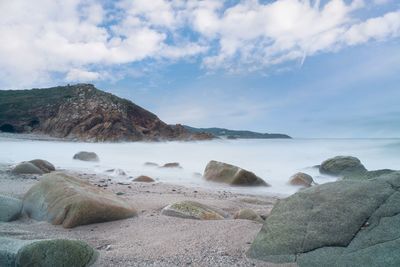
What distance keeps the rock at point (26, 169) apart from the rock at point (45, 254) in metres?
5.70


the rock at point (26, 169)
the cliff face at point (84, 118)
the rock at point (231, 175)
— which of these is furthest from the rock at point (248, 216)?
the cliff face at point (84, 118)

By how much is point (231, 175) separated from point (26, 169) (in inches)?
184

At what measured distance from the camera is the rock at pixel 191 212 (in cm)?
438

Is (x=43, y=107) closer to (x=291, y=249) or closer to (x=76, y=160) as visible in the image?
(x=76, y=160)

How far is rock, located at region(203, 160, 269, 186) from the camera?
8852mm

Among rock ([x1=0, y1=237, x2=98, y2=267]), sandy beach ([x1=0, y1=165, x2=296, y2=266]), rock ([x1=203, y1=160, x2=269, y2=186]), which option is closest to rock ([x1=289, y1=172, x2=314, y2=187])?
rock ([x1=203, y1=160, x2=269, y2=186])

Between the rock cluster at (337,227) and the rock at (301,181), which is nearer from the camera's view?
the rock cluster at (337,227)

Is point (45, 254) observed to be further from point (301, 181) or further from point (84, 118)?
point (84, 118)

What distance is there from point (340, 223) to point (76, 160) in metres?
12.2

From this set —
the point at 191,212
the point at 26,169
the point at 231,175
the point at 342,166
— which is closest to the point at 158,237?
the point at 191,212

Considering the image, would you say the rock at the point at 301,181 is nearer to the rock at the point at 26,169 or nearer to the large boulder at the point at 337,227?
the large boulder at the point at 337,227

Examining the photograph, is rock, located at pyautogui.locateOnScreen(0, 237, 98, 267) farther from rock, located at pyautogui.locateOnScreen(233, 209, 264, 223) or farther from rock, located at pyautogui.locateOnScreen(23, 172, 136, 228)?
rock, located at pyautogui.locateOnScreen(233, 209, 264, 223)

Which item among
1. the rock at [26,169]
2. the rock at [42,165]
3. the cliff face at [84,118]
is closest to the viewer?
the rock at [26,169]

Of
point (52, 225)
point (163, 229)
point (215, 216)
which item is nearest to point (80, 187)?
point (52, 225)
